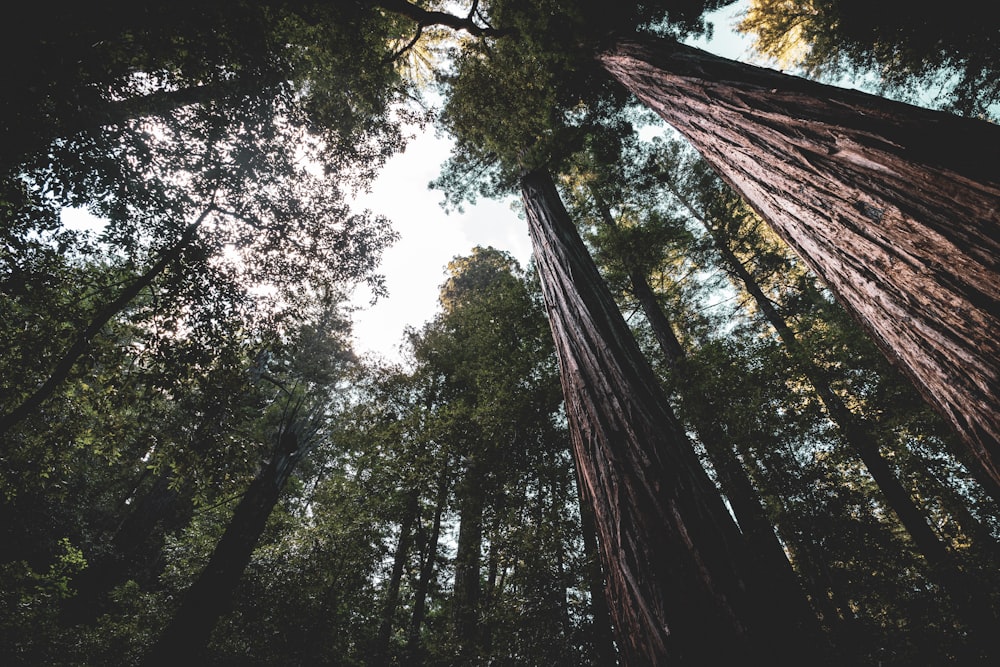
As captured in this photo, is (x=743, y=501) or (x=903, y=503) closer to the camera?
(x=743, y=501)

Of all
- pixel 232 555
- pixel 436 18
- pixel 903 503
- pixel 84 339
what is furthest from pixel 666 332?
pixel 84 339

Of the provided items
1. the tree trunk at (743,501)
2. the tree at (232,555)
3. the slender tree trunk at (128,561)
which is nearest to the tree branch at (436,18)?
the tree at (232,555)

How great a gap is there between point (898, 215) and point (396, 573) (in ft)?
31.4

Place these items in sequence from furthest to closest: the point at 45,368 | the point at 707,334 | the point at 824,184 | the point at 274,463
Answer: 1. the point at 707,334
2. the point at 274,463
3. the point at 45,368
4. the point at 824,184

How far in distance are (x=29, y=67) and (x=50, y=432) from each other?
4.90 metres

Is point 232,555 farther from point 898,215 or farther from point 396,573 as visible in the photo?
point 898,215

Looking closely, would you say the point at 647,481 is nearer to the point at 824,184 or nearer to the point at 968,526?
the point at 824,184

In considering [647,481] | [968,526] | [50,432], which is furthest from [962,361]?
[968,526]

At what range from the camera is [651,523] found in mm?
1500

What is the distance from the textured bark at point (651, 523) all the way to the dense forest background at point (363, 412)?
34 cm

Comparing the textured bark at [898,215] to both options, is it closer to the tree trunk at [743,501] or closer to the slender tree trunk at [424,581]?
the tree trunk at [743,501]

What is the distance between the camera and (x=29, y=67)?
2.96 metres

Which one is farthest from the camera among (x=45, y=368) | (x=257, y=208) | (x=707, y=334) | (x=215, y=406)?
(x=707, y=334)

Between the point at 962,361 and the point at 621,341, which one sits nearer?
the point at 962,361
